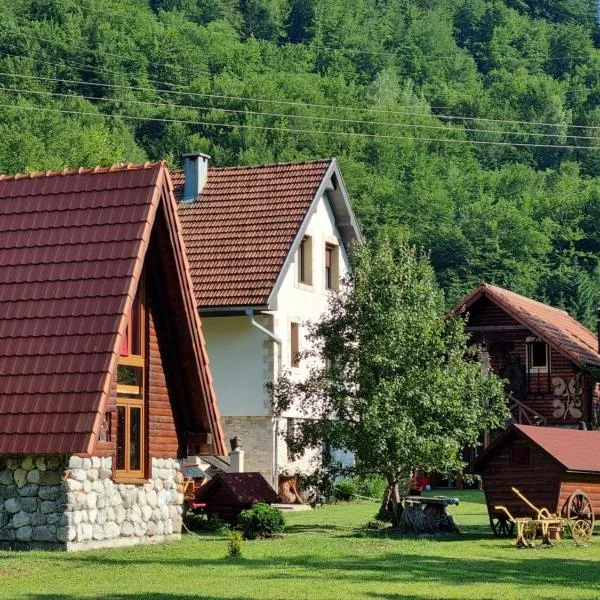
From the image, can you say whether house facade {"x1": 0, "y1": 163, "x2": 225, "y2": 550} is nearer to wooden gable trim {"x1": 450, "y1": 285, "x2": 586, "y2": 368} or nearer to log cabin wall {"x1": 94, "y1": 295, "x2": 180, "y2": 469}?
log cabin wall {"x1": 94, "y1": 295, "x2": 180, "y2": 469}

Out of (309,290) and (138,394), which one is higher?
(309,290)

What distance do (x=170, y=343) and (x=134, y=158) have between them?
66.6 meters

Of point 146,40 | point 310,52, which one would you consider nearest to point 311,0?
point 310,52

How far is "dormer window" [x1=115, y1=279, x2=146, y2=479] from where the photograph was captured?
2447 centimetres

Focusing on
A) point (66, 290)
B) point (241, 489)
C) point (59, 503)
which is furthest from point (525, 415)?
point (59, 503)

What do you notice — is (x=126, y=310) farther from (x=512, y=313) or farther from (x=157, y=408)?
(x=512, y=313)

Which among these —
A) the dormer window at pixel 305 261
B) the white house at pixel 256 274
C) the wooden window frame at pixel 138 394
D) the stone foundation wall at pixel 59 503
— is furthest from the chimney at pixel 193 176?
the stone foundation wall at pixel 59 503

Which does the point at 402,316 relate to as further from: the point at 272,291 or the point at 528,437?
the point at 272,291

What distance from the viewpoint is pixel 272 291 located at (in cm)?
3731

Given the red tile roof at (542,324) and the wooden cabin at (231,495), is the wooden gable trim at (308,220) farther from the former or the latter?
the wooden cabin at (231,495)

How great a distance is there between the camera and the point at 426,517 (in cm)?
2894

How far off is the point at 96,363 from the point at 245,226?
17491mm

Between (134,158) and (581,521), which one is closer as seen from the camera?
(581,521)

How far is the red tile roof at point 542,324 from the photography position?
4725 cm
